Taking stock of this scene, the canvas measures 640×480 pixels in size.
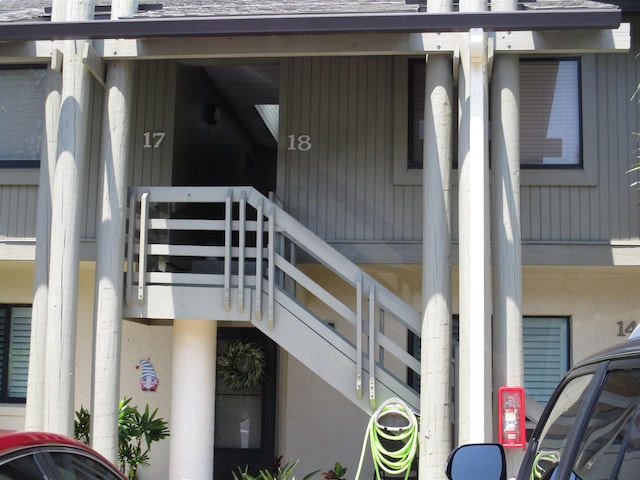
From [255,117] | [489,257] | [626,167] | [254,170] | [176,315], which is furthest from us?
[254,170]

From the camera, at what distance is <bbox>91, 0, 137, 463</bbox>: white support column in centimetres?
746

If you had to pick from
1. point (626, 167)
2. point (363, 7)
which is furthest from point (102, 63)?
point (626, 167)

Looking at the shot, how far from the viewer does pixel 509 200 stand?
7.38 meters

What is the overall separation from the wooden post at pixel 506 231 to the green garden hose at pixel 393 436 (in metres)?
0.81

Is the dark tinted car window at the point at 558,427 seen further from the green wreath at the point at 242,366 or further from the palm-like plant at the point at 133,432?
the green wreath at the point at 242,366

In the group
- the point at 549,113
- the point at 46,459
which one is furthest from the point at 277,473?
the point at 46,459

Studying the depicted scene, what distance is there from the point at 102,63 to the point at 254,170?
7045mm

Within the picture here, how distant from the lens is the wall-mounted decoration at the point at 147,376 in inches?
411

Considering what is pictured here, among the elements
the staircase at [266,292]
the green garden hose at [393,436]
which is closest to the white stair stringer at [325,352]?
the staircase at [266,292]

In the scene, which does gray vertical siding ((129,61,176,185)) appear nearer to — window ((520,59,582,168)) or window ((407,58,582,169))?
window ((407,58,582,169))

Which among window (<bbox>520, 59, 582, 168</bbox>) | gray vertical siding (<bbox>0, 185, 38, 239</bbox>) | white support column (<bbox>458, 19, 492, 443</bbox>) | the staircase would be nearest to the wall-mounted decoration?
gray vertical siding (<bbox>0, 185, 38, 239</bbox>)

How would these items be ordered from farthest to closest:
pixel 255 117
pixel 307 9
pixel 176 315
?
pixel 255 117
pixel 176 315
pixel 307 9

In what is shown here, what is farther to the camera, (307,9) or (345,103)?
(345,103)

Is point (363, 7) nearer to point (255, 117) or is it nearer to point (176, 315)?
point (176, 315)
